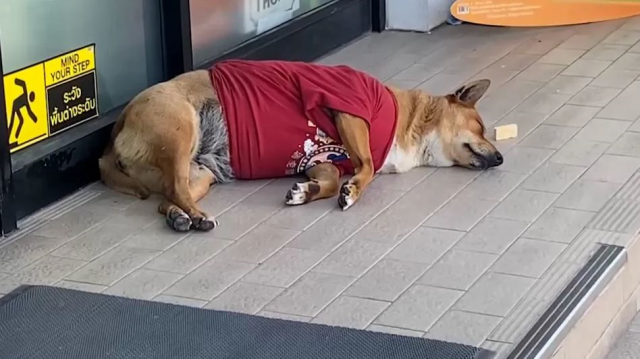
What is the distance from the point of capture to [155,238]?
382 centimetres

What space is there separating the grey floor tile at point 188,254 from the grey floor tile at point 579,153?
4.74 ft

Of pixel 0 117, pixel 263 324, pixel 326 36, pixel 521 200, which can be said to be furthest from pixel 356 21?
pixel 263 324

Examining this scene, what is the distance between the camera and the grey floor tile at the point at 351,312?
3.22 metres

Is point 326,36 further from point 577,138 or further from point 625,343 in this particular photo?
point 625,343

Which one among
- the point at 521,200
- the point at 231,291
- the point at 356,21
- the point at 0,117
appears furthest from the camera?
the point at 356,21

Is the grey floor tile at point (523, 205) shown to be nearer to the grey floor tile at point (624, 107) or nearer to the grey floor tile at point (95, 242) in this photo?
the grey floor tile at point (624, 107)

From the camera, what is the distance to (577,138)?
4.73 metres

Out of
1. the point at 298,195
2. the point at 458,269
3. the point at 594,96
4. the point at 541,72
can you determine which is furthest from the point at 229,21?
the point at 458,269

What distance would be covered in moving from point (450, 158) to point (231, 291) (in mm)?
1365

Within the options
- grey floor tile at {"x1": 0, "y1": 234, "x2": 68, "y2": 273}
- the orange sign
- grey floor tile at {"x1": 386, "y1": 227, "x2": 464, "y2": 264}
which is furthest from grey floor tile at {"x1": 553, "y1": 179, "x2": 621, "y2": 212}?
the orange sign

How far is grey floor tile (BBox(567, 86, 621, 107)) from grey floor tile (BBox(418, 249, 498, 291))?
1.71 meters

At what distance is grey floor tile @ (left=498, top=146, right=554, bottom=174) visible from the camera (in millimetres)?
4445

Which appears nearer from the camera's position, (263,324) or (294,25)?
(263,324)

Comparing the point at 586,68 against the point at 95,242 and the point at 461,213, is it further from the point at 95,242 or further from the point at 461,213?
the point at 95,242
